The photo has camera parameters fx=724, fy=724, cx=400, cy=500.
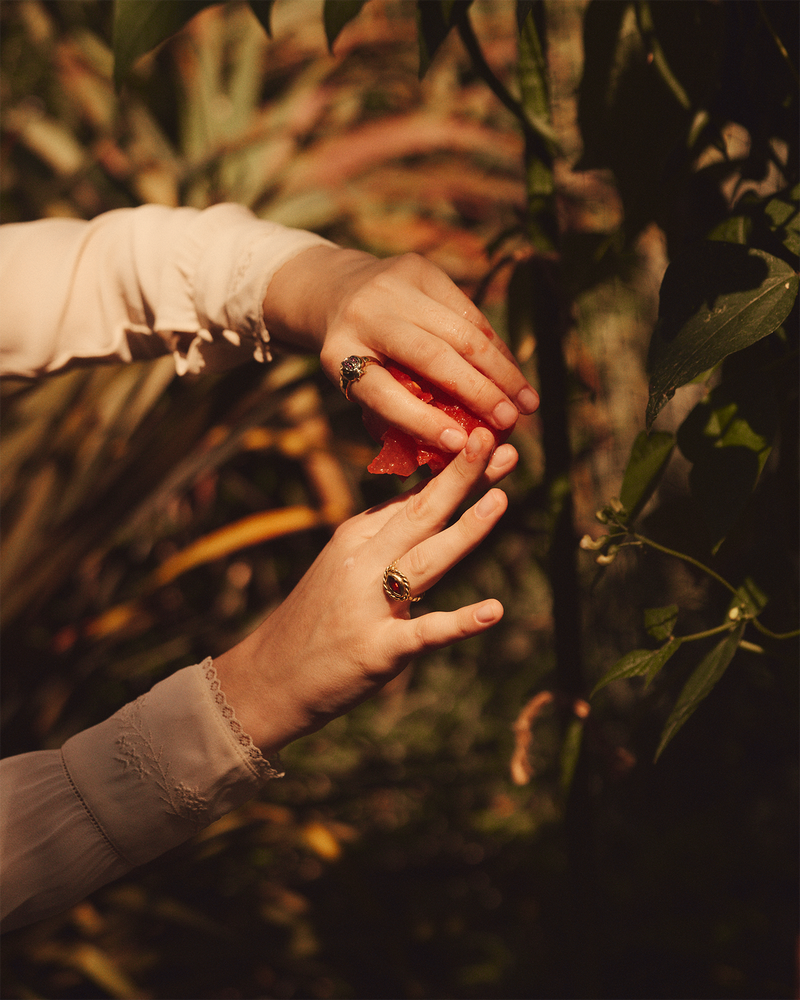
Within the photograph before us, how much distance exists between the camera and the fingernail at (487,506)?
44cm

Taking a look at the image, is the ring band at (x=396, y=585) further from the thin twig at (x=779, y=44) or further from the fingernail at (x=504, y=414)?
the thin twig at (x=779, y=44)

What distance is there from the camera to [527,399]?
18.9 inches

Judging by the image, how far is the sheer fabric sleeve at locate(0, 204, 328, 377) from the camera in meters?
0.60

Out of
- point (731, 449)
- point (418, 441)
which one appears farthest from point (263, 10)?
point (731, 449)

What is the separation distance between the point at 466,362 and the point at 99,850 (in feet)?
1.35

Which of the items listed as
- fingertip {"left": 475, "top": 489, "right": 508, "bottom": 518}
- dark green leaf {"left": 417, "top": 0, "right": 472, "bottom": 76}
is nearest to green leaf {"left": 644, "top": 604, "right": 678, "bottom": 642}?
fingertip {"left": 475, "top": 489, "right": 508, "bottom": 518}

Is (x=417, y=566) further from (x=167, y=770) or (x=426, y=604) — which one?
(x=426, y=604)

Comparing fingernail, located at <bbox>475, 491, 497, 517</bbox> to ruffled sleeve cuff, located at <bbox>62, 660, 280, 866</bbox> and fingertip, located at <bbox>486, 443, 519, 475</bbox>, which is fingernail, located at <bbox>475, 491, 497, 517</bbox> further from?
ruffled sleeve cuff, located at <bbox>62, 660, 280, 866</bbox>

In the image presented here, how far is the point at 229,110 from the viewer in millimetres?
1722

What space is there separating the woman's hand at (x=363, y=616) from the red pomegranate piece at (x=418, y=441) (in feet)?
0.07

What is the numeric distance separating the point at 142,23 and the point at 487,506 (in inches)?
14.5

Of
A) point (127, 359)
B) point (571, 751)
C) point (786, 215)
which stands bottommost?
point (571, 751)

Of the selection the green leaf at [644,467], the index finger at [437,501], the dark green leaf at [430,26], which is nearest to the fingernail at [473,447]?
the index finger at [437,501]

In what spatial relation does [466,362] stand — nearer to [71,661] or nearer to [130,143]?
[71,661]
